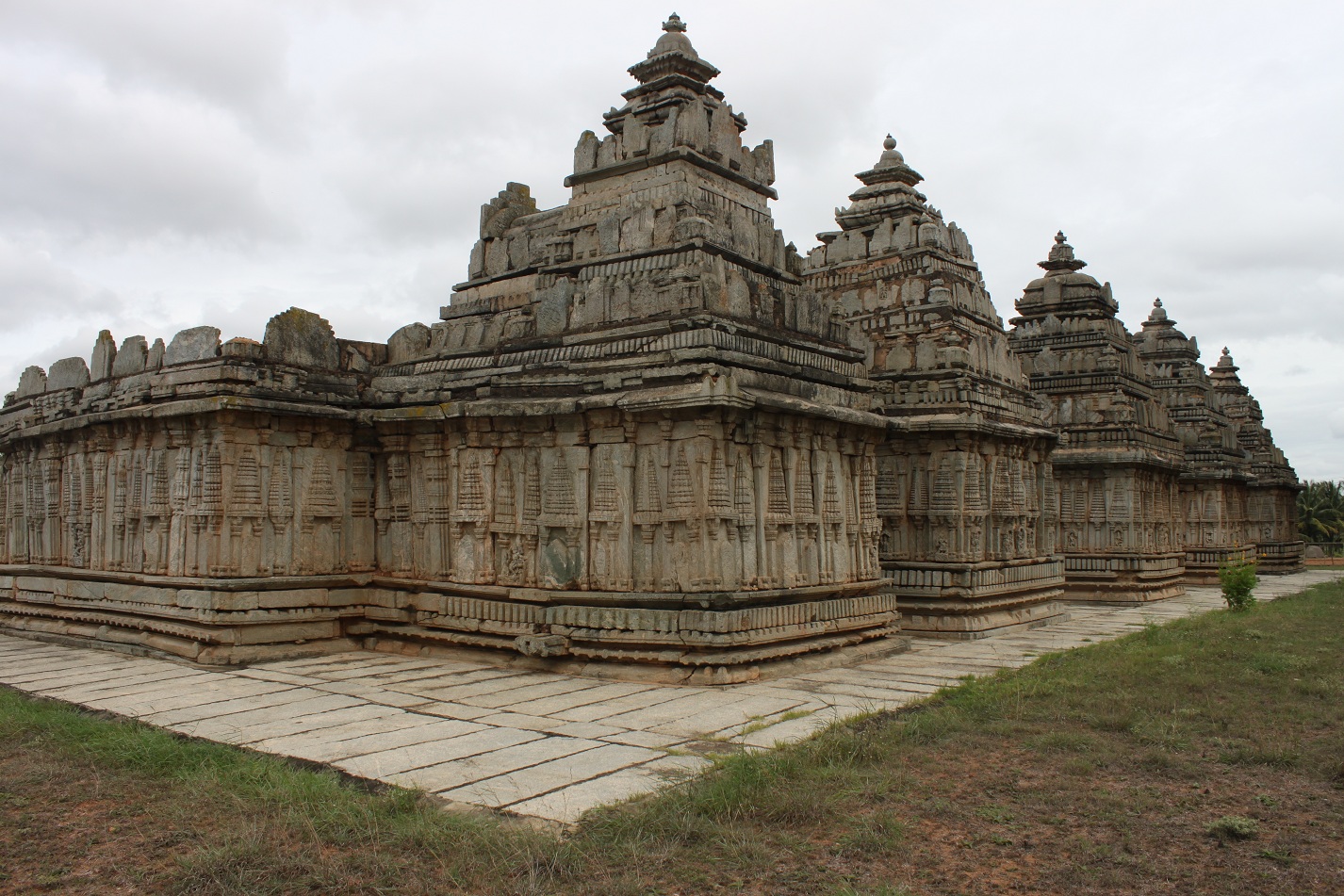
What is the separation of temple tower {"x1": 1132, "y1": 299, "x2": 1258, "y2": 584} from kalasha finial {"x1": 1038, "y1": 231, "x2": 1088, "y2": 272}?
475 centimetres

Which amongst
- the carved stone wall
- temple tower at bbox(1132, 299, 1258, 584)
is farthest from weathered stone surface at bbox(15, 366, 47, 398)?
temple tower at bbox(1132, 299, 1258, 584)

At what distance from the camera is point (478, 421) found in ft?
41.2

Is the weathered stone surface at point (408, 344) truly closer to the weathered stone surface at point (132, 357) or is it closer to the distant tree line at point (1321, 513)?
the weathered stone surface at point (132, 357)

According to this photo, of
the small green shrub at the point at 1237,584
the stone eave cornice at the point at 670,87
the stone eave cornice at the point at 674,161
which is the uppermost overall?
the stone eave cornice at the point at 670,87

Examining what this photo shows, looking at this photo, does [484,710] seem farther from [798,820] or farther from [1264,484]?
[1264,484]

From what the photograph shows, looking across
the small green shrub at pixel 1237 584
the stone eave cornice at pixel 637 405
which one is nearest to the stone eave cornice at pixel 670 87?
the stone eave cornice at pixel 637 405

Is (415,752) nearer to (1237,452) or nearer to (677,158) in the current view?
(677,158)

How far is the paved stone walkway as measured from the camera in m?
7.16

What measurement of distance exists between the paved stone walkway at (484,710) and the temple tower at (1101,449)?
37.3ft

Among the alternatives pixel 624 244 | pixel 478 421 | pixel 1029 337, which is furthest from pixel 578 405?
pixel 1029 337

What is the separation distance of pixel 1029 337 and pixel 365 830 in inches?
944

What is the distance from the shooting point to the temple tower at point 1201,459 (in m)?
31.2

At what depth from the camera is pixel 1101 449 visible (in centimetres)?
2423

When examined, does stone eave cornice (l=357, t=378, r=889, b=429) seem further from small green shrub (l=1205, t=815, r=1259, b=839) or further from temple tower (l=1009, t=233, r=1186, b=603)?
temple tower (l=1009, t=233, r=1186, b=603)
